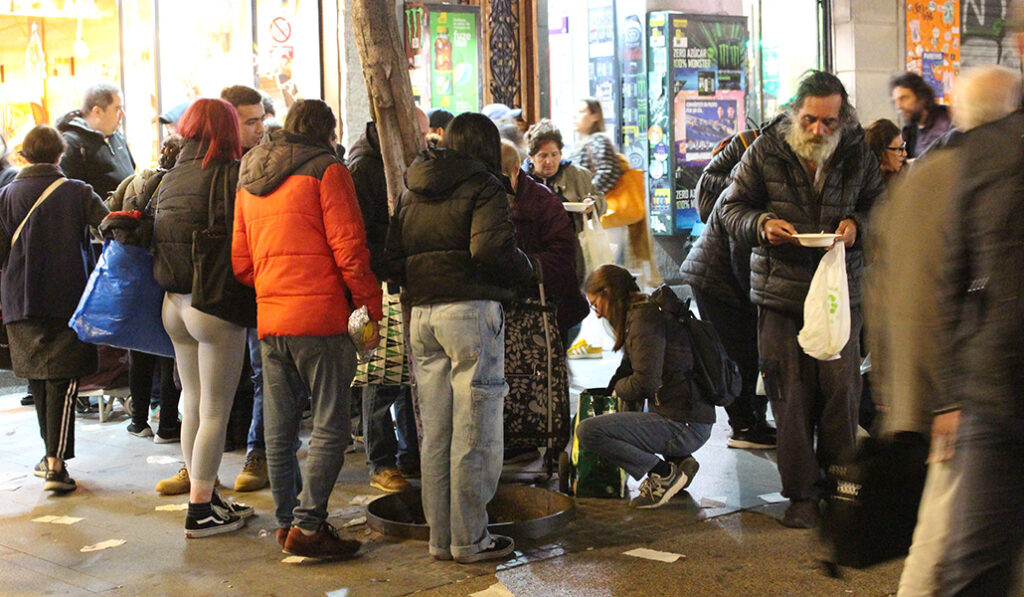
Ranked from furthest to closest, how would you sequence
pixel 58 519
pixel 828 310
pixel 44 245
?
pixel 44 245
pixel 58 519
pixel 828 310

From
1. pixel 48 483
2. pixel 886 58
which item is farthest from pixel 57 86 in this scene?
pixel 886 58

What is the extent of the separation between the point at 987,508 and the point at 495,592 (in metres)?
2.43

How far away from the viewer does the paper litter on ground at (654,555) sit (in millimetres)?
5340

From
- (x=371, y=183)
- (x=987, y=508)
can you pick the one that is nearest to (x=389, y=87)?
(x=371, y=183)

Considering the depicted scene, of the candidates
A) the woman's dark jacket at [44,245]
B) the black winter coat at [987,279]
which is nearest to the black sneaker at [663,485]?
the black winter coat at [987,279]

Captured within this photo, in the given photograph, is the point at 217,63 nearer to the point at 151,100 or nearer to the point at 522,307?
the point at 151,100

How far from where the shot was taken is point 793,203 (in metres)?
5.86

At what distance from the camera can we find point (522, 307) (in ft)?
20.7

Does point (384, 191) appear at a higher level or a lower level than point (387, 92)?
lower

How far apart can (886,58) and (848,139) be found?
1011 centimetres

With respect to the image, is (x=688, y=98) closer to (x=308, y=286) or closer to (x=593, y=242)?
(x=593, y=242)

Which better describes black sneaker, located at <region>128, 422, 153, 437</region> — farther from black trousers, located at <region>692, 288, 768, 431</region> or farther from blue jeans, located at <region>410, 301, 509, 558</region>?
black trousers, located at <region>692, 288, 768, 431</region>

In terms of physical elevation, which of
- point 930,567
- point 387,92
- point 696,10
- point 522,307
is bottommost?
point 930,567

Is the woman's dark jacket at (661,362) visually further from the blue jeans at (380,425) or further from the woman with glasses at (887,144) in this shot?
the woman with glasses at (887,144)
